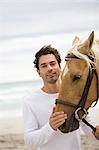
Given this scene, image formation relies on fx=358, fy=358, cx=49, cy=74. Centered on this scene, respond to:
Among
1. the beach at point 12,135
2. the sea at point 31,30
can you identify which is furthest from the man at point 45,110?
the beach at point 12,135

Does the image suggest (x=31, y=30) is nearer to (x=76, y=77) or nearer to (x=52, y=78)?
(x=52, y=78)

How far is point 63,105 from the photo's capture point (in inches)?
43.9

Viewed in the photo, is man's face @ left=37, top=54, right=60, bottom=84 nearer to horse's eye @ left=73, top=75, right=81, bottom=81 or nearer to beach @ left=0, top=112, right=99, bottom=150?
horse's eye @ left=73, top=75, right=81, bottom=81

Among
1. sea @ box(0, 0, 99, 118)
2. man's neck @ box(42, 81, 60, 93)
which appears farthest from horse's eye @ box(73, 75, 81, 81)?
sea @ box(0, 0, 99, 118)

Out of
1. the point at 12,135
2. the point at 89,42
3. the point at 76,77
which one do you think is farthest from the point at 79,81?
the point at 12,135

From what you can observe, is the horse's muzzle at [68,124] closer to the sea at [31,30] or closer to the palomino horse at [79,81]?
the palomino horse at [79,81]

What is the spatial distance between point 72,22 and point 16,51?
0.85m

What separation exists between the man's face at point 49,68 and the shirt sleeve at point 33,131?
12cm

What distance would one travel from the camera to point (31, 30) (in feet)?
10.4

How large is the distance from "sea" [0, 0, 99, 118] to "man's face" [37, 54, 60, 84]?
114 cm

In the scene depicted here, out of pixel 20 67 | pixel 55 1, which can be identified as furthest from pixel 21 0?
pixel 20 67

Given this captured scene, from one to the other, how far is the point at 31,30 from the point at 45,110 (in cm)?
199

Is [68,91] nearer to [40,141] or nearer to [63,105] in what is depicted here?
[63,105]

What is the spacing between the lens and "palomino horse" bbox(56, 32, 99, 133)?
109 cm
